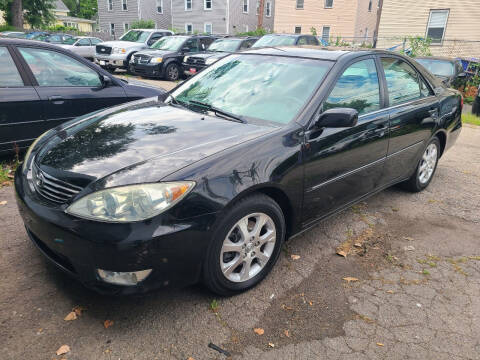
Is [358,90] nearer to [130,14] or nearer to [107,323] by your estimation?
[107,323]

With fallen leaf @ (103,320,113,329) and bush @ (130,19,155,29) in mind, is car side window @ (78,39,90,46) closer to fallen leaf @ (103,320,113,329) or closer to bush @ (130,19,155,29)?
bush @ (130,19,155,29)

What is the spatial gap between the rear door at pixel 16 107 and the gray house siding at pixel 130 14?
39.7 metres

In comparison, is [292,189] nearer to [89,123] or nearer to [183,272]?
[183,272]

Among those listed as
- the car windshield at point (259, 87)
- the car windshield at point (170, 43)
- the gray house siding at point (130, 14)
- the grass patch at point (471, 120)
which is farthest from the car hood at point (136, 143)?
the gray house siding at point (130, 14)

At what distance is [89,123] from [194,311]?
176 centimetres

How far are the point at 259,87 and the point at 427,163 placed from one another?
2743 millimetres

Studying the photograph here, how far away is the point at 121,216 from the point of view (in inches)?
88.0

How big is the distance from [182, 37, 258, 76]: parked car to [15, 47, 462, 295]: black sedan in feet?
35.3

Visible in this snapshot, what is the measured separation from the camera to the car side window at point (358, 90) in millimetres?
3326

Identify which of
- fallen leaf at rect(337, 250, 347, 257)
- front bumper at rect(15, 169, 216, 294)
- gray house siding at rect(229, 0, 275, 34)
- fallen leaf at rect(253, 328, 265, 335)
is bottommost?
fallen leaf at rect(337, 250, 347, 257)

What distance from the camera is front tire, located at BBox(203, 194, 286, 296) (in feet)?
8.36

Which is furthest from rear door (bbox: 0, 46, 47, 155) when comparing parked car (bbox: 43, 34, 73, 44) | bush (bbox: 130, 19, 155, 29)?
bush (bbox: 130, 19, 155, 29)

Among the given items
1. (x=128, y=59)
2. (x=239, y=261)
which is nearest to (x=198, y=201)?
(x=239, y=261)

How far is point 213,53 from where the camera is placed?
15.3 metres
